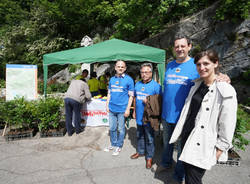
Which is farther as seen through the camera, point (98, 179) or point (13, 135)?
point (13, 135)

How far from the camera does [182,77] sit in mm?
1979

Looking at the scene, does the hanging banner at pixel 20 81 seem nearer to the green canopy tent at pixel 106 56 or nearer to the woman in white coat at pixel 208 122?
the green canopy tent at pixel 106 56

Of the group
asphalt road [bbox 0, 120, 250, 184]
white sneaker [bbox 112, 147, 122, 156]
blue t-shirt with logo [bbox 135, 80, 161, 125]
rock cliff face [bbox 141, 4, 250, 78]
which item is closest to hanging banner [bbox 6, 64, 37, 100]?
asphalt road [bbox 0, 120, 250, 184]

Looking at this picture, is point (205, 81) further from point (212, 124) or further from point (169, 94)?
point (169, 94)

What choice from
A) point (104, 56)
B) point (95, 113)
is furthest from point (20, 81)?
point (104, 56)

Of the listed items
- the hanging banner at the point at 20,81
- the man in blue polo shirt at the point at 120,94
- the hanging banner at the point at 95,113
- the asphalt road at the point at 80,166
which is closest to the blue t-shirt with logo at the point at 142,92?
the man in blue polo shirt at the point at 120,94

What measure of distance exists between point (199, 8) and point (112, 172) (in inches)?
443

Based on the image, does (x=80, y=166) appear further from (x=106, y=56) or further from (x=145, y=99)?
(x=106, y=56)

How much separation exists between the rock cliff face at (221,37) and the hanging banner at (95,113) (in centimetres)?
638

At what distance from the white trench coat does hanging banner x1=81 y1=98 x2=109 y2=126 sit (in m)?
3.60

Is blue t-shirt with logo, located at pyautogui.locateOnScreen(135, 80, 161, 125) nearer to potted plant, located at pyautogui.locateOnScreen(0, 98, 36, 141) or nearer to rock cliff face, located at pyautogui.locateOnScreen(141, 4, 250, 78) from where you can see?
potted plant, located at pyautogui.locateOnScreen(0, 98, 36, 141)

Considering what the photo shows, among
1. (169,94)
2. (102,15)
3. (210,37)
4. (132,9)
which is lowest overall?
(169,94)

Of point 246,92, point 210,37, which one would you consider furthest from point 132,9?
point 246,92

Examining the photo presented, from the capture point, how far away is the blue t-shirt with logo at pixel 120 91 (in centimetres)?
293
